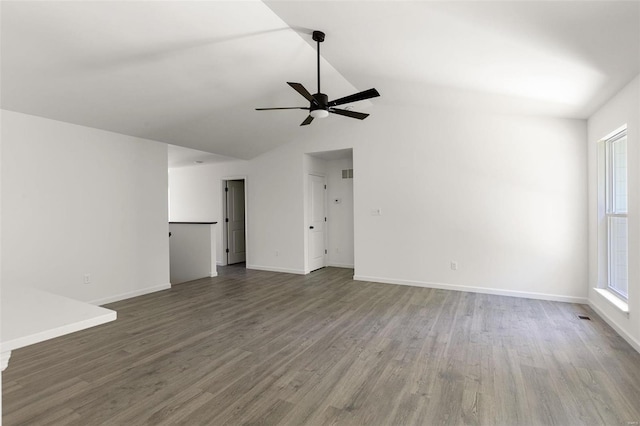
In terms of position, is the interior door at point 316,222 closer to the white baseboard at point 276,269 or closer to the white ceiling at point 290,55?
the white baseboard at point 276,269

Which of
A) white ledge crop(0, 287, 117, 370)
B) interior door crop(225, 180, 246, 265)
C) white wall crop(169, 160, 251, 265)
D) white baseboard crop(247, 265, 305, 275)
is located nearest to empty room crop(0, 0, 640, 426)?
white ledge crop(0, 287, 117, 370)

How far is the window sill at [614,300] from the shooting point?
3.13m

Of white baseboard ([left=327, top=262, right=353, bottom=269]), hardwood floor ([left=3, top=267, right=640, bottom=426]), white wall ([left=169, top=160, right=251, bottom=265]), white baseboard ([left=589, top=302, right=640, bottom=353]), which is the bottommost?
hardwood floor ([left=3, top=267, right=640, bottom=426])

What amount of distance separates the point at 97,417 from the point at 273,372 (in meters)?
1.15

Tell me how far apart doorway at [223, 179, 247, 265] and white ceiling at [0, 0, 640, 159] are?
332cm

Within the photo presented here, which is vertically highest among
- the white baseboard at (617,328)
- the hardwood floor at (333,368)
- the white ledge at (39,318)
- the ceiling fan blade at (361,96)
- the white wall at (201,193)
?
the ceiling fan blade at (361,96)

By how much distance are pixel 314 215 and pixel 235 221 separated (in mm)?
2471

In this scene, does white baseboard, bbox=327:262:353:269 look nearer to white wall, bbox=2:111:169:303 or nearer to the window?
white wall, bbox=2:111:169:303

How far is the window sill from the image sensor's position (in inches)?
123

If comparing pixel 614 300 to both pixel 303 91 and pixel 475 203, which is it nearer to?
pixel 475 203

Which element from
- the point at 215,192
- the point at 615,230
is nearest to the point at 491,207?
the point at 615,230

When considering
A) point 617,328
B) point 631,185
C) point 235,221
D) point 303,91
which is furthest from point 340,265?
point 631,185

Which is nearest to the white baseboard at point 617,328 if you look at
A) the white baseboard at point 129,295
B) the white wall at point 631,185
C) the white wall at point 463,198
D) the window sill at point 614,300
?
the white wall at point 631,185

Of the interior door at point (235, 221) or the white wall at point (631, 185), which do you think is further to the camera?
the interior door at point (235, 221)
